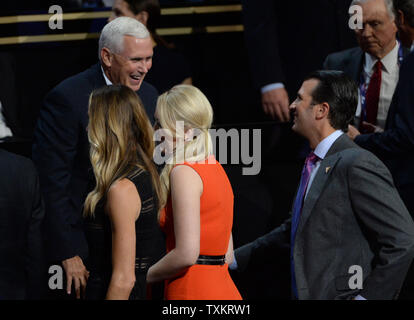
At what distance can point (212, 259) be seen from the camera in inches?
120

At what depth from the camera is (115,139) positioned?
287 centimetres

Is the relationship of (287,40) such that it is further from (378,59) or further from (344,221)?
(344,221)

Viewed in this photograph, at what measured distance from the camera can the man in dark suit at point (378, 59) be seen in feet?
13.6

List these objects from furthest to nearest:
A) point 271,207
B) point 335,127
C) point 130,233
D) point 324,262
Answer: point 271,207 → point 335,127 → point 324,262 → point 130,233

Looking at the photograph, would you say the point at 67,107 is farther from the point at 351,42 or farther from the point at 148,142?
the point at 351,42

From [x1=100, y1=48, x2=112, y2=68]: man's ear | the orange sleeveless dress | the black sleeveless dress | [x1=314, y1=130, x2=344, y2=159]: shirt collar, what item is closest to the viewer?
the black sleeveless dress

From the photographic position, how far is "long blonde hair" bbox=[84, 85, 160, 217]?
112 inches

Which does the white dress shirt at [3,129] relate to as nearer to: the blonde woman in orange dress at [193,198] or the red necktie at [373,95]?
the blonde woman in orange dress at [193,198]

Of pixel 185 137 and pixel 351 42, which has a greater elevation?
pixel 351 42

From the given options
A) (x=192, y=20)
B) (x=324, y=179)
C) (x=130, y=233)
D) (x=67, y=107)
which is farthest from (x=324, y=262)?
(x=192, y=20)

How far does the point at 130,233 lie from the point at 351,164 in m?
0.98

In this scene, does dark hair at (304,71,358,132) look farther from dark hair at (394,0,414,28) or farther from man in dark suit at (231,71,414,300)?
dark hair at (394,0,414,28)

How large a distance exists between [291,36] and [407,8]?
1.08 m

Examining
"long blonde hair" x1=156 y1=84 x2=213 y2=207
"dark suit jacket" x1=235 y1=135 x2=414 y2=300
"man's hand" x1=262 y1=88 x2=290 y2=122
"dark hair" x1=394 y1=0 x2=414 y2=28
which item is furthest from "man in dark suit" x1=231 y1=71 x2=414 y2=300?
"man's hand" x1=262 y1=88 x2=290 y2=122
